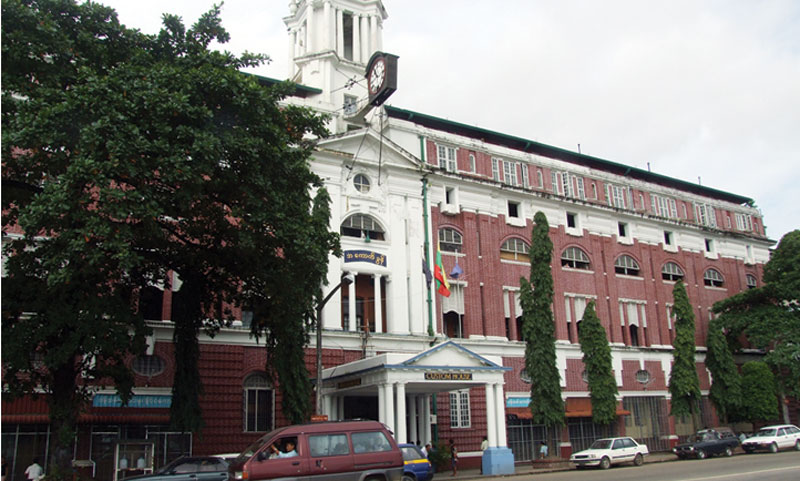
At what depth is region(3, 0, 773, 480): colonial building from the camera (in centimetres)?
2909

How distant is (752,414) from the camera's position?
1763 inches

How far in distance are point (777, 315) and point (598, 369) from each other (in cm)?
1644

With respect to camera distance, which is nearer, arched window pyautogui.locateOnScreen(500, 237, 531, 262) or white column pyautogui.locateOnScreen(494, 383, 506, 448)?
white column pyautogui.locateOnScreen(494, 383, 506, 448)

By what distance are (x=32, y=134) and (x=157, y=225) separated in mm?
4018

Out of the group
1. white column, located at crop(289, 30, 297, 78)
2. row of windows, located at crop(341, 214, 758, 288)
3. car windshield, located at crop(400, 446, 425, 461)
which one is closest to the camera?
car windshield, located at crop(400, 446, 425, 461)

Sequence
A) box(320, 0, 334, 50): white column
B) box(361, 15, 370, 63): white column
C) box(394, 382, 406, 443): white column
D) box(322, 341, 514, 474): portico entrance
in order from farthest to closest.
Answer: box(361, 15, 370, 63): white column
box(320, 0, 334, 50): white column
box(322, 341, 514, 474): portico entrance
box(394, 382, 406, 443): white column

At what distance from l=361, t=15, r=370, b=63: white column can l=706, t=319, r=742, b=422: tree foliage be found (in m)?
28.4

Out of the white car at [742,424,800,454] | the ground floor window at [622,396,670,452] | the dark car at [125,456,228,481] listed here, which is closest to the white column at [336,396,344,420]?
the dark car at [125,456,228,481]

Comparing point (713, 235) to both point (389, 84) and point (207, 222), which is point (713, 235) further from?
point (207, 222)

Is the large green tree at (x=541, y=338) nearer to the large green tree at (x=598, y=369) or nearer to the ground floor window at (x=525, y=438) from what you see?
the ground floor window at (x=525, y=438)

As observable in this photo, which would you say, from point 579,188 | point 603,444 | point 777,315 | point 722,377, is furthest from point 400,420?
point 777,315

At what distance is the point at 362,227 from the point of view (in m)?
36.5

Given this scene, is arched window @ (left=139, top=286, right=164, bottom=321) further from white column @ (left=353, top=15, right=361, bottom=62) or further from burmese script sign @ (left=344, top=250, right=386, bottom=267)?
white column @ (left=353, top=15, right=361, bottom=62)

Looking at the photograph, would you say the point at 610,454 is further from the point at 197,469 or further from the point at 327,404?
the point at 197,469
